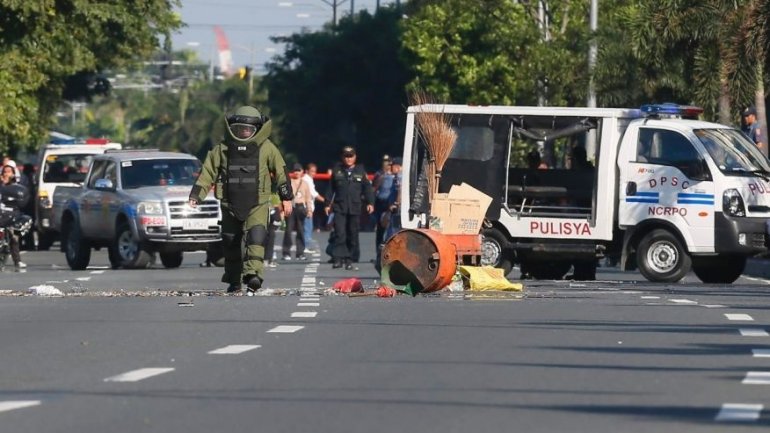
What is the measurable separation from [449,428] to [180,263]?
23396mm

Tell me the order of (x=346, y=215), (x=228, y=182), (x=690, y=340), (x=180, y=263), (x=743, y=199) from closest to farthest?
(x=690, y=340) < (x=228, y=182) < (x=743, y=199) < (x=346, y=215) < (x=180, y=263)

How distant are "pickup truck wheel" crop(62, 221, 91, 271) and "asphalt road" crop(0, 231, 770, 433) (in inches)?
421

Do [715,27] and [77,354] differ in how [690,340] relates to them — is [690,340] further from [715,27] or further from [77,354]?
[715,27]

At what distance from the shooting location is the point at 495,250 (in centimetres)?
2467

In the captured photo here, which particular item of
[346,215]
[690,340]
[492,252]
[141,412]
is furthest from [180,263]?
[141,412]

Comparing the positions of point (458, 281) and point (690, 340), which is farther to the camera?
point (458, 281)

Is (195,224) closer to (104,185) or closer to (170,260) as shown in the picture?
(104,185)

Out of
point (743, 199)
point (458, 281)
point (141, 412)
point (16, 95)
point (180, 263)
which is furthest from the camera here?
point (16, 95)

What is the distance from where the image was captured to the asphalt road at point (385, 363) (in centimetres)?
956

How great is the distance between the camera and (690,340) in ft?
46.2

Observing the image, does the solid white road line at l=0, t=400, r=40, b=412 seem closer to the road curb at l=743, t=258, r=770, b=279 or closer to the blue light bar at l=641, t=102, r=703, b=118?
the blue light bar at l=641, t=102, r=703, b=118

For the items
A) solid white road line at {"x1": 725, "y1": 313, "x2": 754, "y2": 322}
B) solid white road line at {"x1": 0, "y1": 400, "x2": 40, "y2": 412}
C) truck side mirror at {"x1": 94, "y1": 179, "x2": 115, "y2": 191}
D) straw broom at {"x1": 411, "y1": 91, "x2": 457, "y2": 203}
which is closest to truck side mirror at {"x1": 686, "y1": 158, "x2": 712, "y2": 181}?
straw broom at {"x1": 411, "y1": 91, "x2": 457, "y2": 203}

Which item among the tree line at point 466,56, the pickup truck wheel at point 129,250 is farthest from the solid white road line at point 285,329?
the tree line at point 466,56

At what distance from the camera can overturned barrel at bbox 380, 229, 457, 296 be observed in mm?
19969
